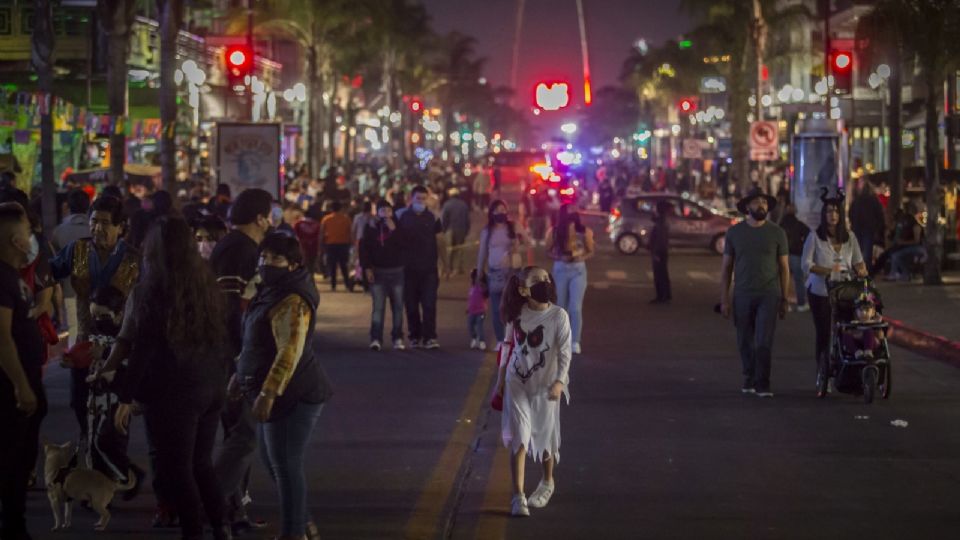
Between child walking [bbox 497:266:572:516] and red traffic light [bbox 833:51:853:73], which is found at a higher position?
red traffic light [bbox 833:51:853:73]

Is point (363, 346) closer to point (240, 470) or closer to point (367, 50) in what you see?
point (240, 470)

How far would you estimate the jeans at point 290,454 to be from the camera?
777cm

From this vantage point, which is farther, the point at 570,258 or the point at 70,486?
the point at 570,258

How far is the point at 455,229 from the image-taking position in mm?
32438

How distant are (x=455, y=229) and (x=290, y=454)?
2472 cm

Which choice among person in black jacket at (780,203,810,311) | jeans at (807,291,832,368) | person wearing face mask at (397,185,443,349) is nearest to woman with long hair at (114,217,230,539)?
jeans at (807,291,832,368)

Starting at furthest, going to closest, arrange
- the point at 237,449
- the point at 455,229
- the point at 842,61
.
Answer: the point at 842,61 → the point at 455,229 → the point at 237,449

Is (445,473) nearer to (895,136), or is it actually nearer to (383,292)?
(383,292)

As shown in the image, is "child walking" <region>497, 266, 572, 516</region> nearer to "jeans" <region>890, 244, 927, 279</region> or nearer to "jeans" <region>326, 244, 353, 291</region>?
"jeans" <region>326, 244, 353, 291</region>

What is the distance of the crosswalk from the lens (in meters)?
29.8

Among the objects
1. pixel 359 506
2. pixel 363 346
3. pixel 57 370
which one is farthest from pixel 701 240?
pixel 359 506

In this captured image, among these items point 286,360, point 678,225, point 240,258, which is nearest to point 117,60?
point 678,225

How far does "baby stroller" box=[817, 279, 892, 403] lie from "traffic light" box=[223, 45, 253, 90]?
1887 centimetres

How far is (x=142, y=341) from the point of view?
765 cm
